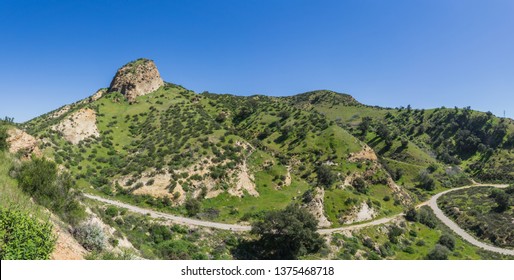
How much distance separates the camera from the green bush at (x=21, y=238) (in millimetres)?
8641

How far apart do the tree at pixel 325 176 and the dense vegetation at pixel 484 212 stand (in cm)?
3463

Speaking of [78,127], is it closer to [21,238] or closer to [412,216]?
[21,238]

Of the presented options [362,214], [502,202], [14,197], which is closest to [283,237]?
[362,214]

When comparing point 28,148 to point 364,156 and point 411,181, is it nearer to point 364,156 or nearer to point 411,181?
point 364,156

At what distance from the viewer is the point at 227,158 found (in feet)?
202

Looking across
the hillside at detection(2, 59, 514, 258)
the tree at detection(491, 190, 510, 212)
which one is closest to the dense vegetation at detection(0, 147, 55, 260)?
the hillside at detection(2, 59, 514, 258)

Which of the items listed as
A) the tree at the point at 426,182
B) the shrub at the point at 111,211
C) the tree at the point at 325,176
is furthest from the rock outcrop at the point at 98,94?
the tree at the point at 426,182

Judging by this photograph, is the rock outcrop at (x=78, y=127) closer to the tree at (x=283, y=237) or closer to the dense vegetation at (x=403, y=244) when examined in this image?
the tree at (x=283, y=237)

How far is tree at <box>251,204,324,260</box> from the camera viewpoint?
38.6 m

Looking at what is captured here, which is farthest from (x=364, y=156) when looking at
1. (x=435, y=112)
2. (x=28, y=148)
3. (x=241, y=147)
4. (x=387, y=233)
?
(x=435, y=112)

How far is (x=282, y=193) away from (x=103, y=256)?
48.0 m

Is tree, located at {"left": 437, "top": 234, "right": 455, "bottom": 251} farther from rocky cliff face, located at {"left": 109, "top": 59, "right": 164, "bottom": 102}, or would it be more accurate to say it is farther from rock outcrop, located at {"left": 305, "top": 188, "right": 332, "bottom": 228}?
rocky cliff face, located at {"left": 109, "top": 59, "right": 164, "bottom": 102}

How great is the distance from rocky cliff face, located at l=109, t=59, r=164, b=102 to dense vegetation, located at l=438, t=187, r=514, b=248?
10099 cm
